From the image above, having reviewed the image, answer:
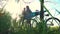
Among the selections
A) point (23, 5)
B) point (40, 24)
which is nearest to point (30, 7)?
point (23, 5)

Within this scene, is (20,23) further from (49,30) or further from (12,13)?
(49,30)

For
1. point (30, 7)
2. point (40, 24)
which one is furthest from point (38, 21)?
point (30, 7)

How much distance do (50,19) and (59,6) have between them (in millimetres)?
143

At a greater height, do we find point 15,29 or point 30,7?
point 30,7

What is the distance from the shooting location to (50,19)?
5.78 ft

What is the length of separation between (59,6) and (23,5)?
1.04ft

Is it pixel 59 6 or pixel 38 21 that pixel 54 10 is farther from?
pixel 38 21

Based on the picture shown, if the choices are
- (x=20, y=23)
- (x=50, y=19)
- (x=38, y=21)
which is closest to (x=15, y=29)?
(x=20, y=23)

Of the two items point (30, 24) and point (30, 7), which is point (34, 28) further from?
point (30, 7)

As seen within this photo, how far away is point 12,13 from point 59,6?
A: 16.4 inches

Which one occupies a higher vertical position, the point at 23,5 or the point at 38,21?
the point at 23,5

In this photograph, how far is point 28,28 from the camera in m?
1.72

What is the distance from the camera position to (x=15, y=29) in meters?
1.72

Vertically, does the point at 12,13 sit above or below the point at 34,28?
above
